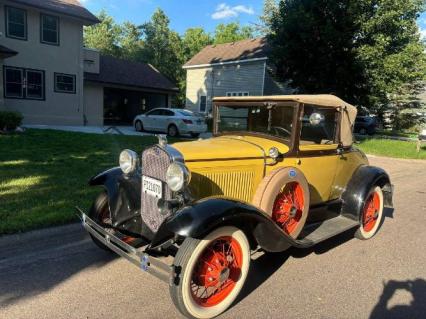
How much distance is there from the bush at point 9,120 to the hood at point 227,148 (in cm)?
1239

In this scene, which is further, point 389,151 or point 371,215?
point 389,151

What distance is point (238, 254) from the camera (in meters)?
3.45

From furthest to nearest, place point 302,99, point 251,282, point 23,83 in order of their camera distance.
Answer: point 23,83 < point 302,99 < point 251,282

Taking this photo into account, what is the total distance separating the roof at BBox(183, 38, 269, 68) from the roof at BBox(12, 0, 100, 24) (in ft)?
36.4

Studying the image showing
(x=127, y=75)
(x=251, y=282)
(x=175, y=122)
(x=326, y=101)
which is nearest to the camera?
(x=251, y=282)

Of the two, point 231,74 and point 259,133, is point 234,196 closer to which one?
point 259,133

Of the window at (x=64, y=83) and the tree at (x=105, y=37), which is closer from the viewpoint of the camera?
the window at (x=64, y=83)

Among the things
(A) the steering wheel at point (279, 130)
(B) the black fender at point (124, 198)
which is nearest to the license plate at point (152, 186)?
(B) the black fender at point (124, 198)

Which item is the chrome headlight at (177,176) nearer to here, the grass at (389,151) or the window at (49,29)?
the grass at (389,151)

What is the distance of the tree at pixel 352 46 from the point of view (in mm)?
15938

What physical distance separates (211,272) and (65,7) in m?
19.6

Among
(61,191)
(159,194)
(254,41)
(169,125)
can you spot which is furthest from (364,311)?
(254,41)

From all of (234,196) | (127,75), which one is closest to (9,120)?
(127,75)

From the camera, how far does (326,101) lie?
4.69 m
